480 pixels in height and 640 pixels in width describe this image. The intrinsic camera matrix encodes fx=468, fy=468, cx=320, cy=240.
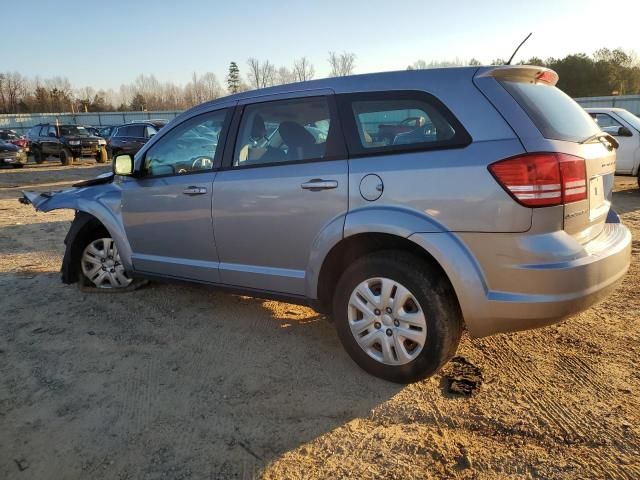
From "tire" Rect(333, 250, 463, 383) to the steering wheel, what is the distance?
4.89ft

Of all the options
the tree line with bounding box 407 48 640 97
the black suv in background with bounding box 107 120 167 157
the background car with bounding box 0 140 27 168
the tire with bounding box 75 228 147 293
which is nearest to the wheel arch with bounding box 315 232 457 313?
the tire with bounding box 75 228 147 293

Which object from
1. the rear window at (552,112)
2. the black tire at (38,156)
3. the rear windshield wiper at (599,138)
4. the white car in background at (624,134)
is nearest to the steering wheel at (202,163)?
the rear window at (552,112)

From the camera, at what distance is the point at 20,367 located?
3400mm

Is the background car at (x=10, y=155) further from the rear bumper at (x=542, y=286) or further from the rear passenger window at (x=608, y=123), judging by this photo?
the rear bumper at (x=542, y=286)

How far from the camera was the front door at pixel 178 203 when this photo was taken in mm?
3750

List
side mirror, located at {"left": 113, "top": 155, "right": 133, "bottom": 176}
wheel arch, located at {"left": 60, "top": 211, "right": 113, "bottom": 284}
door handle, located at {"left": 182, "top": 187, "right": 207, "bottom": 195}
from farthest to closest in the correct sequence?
wheel arch, located at {"left": 60, "top": 211, "right": 113, "bottom": 284} → side mirror, located at {"left": 113, "top": 155, "right": 133, "bottom": 176} → door handle, located at {"left": 182, "top": 187, "right": 207, "bottom": 195}

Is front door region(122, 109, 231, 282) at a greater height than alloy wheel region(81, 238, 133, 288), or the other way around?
front door region(122, 109, 231, 282)

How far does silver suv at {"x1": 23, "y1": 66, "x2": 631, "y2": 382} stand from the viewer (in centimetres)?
248

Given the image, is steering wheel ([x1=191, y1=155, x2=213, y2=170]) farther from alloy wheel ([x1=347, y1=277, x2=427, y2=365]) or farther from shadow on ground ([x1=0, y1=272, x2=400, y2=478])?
alloy wheel ([x1=347, y1=277, x2=427, y2=365])

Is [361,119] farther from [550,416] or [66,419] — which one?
[66,419]

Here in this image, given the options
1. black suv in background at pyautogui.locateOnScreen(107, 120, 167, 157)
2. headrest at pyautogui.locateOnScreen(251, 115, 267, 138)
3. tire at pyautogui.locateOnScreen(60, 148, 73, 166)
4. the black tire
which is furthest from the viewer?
the black tire

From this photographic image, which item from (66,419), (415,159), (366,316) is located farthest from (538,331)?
(66,419)

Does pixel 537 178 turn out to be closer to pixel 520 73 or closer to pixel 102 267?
pixel 520 73

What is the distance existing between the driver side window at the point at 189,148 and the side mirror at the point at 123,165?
14 cm
